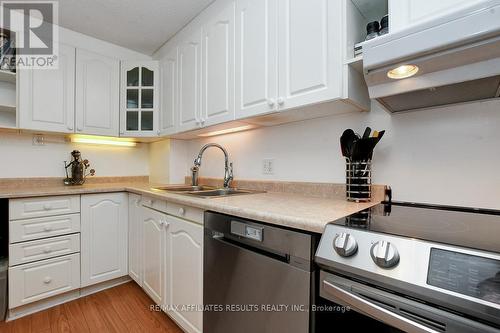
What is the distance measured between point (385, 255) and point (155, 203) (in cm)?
146

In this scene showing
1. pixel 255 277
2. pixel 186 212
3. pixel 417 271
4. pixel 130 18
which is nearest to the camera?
pixel 417 271

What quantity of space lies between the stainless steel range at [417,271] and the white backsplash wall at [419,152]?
300mm

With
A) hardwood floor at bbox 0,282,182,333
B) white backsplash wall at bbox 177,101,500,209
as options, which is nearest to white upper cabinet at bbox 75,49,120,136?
hardwood floor at bbox 0,282,182,333

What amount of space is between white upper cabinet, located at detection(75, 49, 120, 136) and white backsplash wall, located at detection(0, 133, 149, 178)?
33cm

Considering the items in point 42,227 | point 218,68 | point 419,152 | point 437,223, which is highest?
point 218,68

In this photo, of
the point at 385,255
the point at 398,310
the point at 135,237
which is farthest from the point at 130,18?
the point at 398,310

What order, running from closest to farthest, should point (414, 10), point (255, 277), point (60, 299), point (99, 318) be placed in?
point (414, 10), point (255, 277), point (99, 318), point (60, 299)

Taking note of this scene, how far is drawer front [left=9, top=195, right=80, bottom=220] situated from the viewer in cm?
161

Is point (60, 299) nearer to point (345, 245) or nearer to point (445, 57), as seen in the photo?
point (345, 245)

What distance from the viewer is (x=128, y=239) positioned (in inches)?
82.2

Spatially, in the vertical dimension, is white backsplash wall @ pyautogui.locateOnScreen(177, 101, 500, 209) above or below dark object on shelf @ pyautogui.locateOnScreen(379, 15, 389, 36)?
below

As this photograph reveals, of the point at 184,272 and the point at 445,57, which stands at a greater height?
the point at 445,57

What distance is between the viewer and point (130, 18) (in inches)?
76.9

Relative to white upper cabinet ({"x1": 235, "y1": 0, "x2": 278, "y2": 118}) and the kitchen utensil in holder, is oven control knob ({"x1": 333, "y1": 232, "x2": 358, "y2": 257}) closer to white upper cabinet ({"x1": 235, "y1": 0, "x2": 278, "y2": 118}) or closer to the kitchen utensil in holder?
the kitchen utensil in holder
